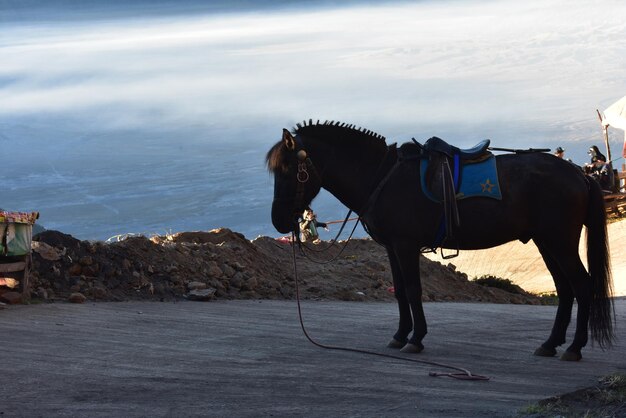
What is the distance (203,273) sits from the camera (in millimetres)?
16750

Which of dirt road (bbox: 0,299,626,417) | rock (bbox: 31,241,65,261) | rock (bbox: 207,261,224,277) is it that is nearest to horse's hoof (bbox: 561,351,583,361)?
dirt road (bbox: 0,299,626,417)

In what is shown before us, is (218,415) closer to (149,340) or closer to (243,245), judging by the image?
(149,340)

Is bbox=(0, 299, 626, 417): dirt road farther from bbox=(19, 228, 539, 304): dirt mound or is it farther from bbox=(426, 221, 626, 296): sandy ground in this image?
bbox=(426, 221, 626, 296): sandy ground

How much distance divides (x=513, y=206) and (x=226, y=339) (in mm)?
3189

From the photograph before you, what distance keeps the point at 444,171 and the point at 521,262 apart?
21890mm

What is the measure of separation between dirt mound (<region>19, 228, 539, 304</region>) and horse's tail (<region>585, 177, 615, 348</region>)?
19.6 feet

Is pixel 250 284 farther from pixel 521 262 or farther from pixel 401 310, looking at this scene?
pixel 521 262

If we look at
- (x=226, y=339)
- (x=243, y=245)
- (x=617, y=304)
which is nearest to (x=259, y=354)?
(x=226, y=339)

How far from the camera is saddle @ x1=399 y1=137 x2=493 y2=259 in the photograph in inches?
446

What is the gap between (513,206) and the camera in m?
11.4

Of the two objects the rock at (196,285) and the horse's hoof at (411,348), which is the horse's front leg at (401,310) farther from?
the rock at (196,285)

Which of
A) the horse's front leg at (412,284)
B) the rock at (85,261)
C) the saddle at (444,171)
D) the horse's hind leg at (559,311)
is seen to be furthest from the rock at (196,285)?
the horse's hind leg at (559,311)

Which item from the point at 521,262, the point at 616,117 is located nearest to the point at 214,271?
the point at 521,262

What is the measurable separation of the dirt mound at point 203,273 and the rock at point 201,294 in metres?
0.01
